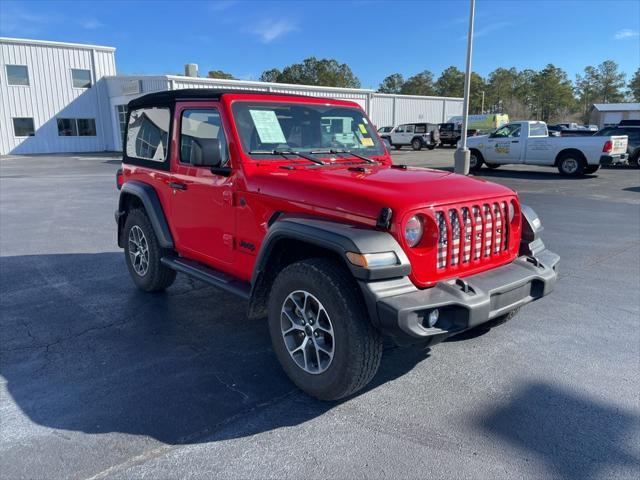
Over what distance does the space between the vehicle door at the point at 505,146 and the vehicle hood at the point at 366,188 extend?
51.1ft

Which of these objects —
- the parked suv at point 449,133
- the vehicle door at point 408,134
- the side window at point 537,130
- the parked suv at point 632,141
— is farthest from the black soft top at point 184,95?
the parked suv at point 449,133

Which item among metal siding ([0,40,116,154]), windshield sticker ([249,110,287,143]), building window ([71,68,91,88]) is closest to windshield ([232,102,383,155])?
windshield sticker ([249,110,287,143])

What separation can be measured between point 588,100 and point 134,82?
104 meters

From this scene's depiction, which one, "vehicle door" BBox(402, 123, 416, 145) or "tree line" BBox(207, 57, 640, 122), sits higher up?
"tree line" BBox(207, 57, 640, 122)

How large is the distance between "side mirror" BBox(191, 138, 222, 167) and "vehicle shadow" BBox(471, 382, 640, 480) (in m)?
2.48

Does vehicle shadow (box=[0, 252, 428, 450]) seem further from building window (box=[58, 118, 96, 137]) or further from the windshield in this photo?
building window (box=[58, 118, 96, 137])

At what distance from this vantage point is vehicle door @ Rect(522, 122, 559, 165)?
55.4 ft

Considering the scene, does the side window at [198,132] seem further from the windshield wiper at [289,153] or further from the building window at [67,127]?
the building window at [67,127]

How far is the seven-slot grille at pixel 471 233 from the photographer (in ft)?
9.64

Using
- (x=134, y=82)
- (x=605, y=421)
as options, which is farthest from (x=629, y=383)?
(x=134, y=82)

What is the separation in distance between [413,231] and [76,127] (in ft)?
116

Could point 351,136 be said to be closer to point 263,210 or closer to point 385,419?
point 263,210

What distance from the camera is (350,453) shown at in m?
2.57

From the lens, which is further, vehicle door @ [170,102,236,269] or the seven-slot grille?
vehicle door @ [170,102,236,269]
